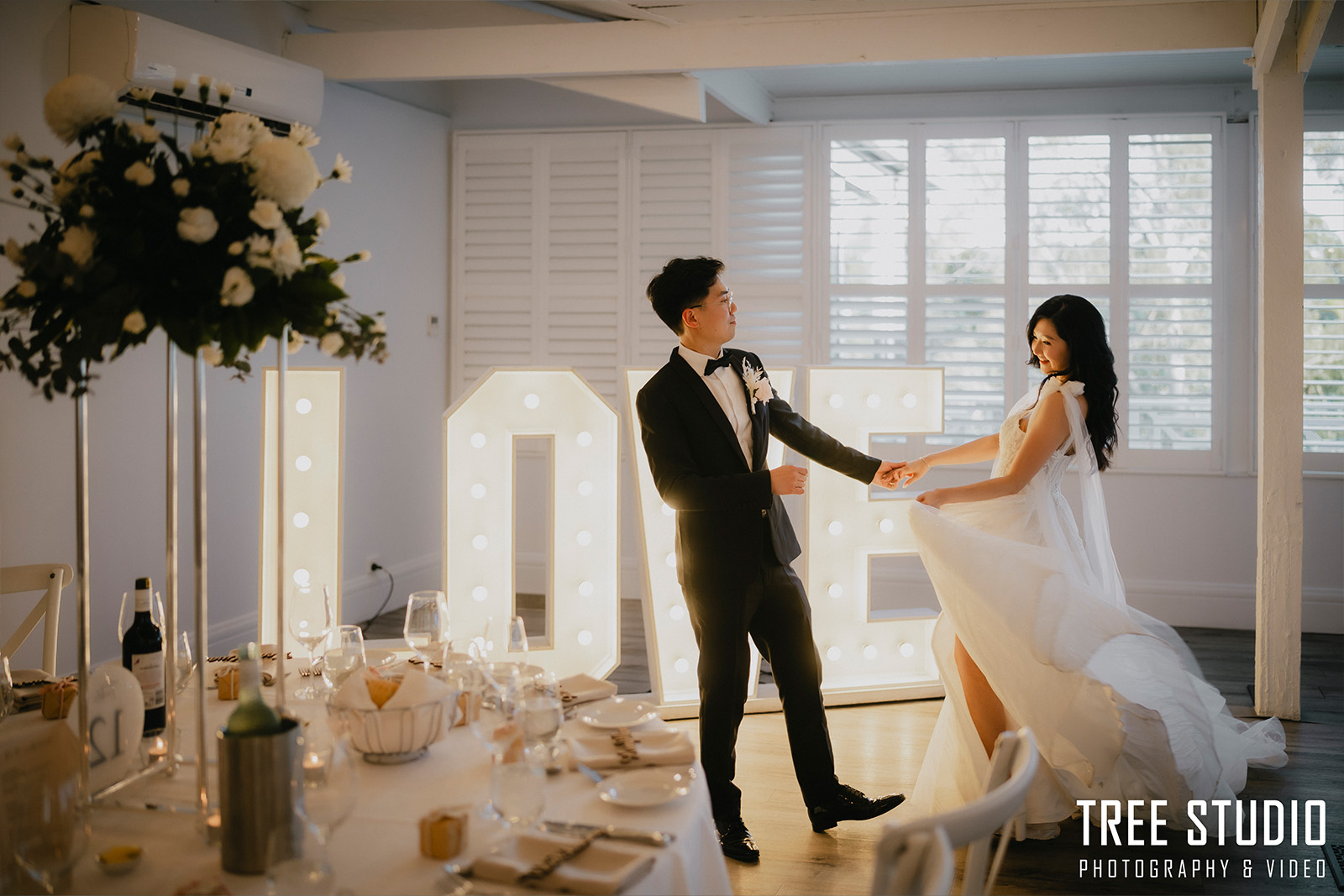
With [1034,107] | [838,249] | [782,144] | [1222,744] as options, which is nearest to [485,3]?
[782,144]

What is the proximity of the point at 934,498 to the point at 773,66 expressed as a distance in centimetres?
242

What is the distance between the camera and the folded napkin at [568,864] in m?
1.31

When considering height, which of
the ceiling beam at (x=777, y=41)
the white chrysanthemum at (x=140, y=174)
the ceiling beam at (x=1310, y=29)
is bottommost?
the white chrysanthemum at (x=140, y=174)

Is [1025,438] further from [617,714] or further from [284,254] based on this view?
[284,254]

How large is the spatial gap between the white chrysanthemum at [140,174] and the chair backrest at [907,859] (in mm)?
1371

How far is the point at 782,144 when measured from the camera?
6.28m

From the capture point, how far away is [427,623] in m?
2.09

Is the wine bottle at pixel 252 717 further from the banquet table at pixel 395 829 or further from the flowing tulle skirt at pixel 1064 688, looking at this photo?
the flowing tulle skirt at pixel 1064 688

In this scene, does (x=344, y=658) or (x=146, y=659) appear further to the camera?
(x=344, y=658)

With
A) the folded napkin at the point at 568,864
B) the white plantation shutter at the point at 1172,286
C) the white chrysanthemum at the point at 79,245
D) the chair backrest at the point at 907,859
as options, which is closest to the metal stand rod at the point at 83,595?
the white chrysanthemum at the point at 79,245

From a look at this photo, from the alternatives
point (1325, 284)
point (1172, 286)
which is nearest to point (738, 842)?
point (1172, 286)

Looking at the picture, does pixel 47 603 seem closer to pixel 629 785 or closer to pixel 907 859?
pixel 629 785

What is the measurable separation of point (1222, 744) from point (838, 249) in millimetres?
3777

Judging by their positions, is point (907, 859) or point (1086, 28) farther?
Answer: point (1086, 28)
